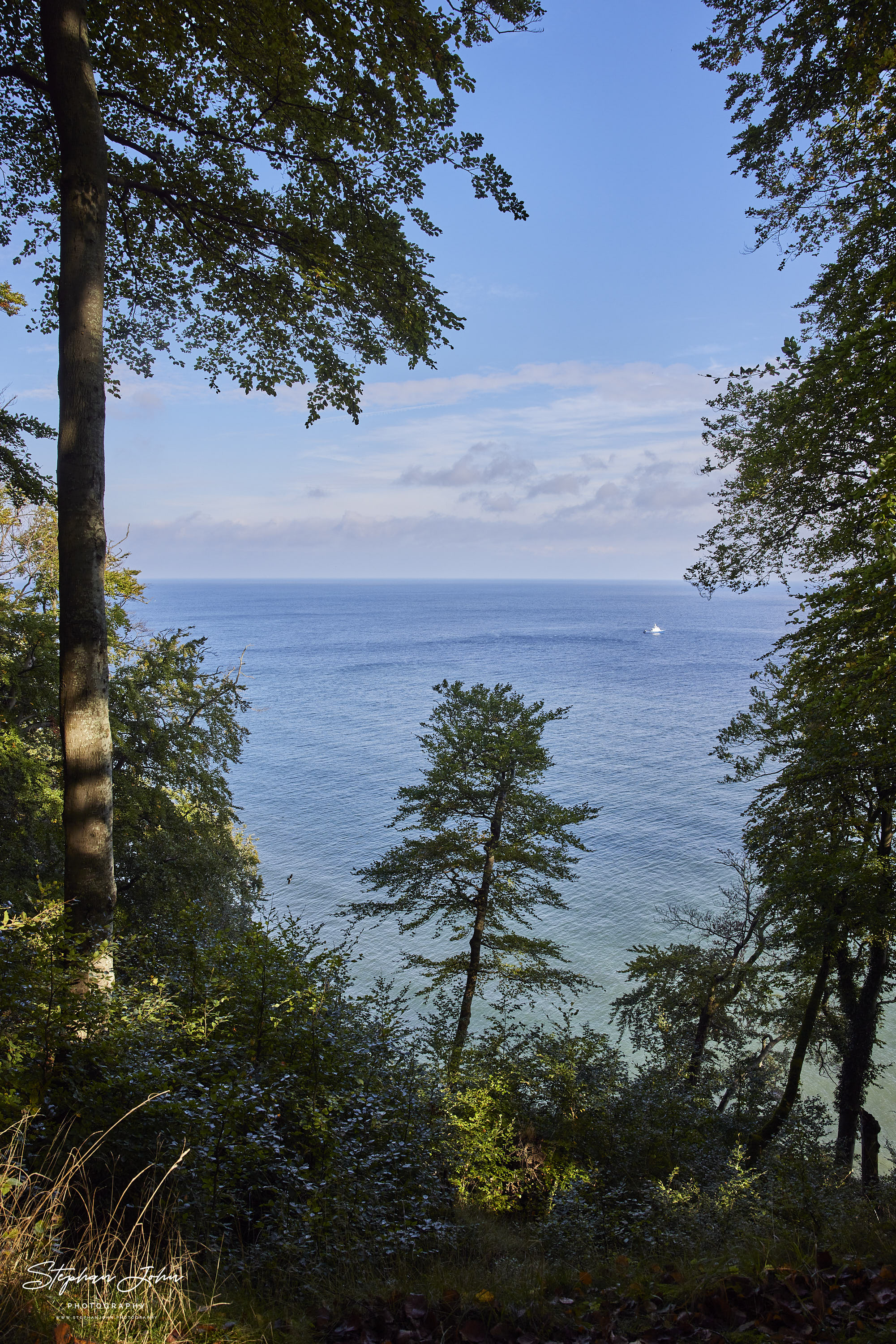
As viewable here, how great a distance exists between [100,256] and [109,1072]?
19.0ft

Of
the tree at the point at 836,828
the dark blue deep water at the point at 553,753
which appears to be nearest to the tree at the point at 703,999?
the tree at the point at 836,828

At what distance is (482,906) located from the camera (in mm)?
14125

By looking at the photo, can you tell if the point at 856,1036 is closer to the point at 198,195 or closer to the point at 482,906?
the point at 482,906

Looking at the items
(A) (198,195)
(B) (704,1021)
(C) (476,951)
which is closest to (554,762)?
(B) (704,1021)

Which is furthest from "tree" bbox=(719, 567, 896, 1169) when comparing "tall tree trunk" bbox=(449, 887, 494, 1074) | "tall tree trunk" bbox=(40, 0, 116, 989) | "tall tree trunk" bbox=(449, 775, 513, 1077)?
"tall tree trunk" bbox=(40, 0, 116, 989)

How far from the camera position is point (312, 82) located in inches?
227

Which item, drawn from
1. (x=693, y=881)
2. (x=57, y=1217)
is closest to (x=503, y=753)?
(x=57, y=1217)

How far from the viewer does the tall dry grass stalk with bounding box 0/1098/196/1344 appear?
2488 millimetres

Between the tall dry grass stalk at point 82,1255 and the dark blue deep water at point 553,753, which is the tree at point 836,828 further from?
the dark blue deep water at point 553,753

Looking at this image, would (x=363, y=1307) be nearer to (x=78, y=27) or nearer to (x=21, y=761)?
(x=78, y=27)

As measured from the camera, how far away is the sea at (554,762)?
88.3 ft

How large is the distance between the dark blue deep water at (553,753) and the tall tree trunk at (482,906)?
320 inches

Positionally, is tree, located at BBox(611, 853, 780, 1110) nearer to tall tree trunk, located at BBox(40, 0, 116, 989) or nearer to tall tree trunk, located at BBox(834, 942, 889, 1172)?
tall tree trunk, located at BBox(834, 942, 889, 1172)

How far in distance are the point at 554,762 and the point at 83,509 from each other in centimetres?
2385
